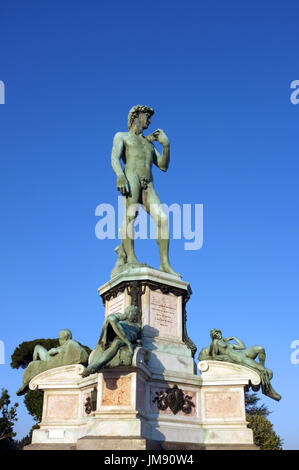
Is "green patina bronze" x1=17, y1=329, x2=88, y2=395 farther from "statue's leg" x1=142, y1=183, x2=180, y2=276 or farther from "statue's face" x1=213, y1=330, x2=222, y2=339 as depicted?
"statue's face" x1=213, y1=330, x2=222, y2=339

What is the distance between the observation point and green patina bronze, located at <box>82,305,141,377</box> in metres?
8.75

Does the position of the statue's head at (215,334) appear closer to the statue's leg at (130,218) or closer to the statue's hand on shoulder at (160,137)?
the statue's leg at (130,218)

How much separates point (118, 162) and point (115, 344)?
549 cm

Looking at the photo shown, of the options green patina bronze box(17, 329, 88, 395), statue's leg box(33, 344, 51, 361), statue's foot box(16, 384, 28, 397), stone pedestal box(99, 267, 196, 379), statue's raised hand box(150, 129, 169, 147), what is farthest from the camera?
statue's raised hand box(150, 129, 169, 147)

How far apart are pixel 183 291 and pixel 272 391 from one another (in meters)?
3.10

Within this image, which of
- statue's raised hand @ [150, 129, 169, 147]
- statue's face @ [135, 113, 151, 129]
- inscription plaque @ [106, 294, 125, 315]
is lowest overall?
inscription plaque @ [106, 294, 125, 315]

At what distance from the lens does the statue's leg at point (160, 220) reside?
12.2 metres

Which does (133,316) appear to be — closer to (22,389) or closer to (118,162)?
(22,389)

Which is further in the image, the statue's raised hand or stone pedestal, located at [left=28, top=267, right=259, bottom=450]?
the statue's raised hand

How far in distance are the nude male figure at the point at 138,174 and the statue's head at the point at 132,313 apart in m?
1.96

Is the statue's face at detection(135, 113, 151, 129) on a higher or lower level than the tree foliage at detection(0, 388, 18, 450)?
higher

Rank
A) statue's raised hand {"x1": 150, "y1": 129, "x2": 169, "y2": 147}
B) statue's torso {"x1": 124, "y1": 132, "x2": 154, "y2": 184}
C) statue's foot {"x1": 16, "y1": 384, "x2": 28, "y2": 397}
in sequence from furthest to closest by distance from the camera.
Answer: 1. statue's raised hand {"x1": 150, "y1": 129, "x2": 169, "y2": 147}
2. statue's torso {"x1": 124, "y1": 132, "x2": 154, "y2": 184}
3. statue's foot {"x1": 16, "y1": 384, "x2": 28, "y2": 397}

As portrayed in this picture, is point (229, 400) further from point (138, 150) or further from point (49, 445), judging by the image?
point (138, 150)

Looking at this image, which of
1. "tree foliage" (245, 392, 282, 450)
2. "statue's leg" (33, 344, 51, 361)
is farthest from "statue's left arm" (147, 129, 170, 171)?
"tree foliage" (245, 392, 282, 450)
